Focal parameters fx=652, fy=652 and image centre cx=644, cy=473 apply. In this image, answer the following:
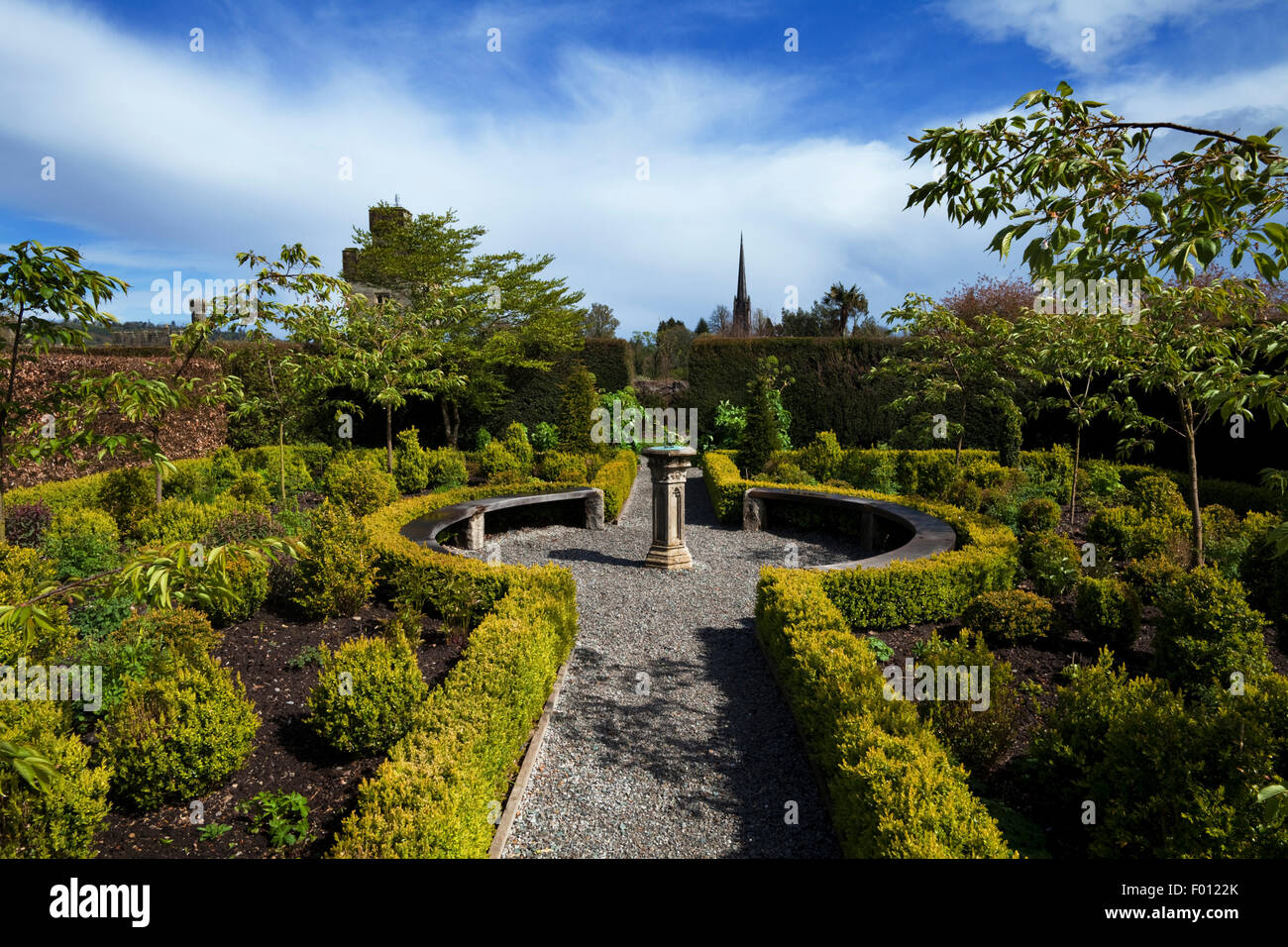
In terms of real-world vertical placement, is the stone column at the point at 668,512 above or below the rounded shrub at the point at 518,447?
below

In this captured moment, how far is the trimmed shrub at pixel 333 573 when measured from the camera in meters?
6.09

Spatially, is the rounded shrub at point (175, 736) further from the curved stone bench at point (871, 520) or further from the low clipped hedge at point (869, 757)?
the curved stone bench at point (871, 520)

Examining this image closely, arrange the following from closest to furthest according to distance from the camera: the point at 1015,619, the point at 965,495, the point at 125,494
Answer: the point at 1015,619 → the point at 125,494 → the point at 965,495

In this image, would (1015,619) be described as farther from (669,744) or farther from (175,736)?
(175,736)

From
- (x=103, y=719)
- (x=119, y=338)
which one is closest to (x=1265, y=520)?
(x=103, y=719)

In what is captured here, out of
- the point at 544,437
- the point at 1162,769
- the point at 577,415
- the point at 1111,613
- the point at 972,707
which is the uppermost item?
the point at 577,415

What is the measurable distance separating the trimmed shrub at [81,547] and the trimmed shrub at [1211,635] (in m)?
9.80

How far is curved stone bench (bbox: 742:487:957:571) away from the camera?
7195mm

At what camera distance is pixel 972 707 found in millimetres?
4219

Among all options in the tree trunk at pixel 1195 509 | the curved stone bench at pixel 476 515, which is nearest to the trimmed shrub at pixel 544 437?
the curved stone bench at pixel 476 515

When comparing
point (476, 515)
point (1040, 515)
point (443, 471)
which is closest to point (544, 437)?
point (443, 471)

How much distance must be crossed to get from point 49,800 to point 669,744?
3.45m

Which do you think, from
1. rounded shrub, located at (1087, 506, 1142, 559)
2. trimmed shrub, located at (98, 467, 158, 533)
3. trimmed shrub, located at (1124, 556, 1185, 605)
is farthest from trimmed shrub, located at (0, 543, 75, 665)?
rounded shrub, located at (1087, 506, 1142, 559)

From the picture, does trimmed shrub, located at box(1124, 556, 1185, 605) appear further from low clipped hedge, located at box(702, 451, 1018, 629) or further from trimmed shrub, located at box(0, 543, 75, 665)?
trimmed shrub, located at box(0, 543, 75, 665)
